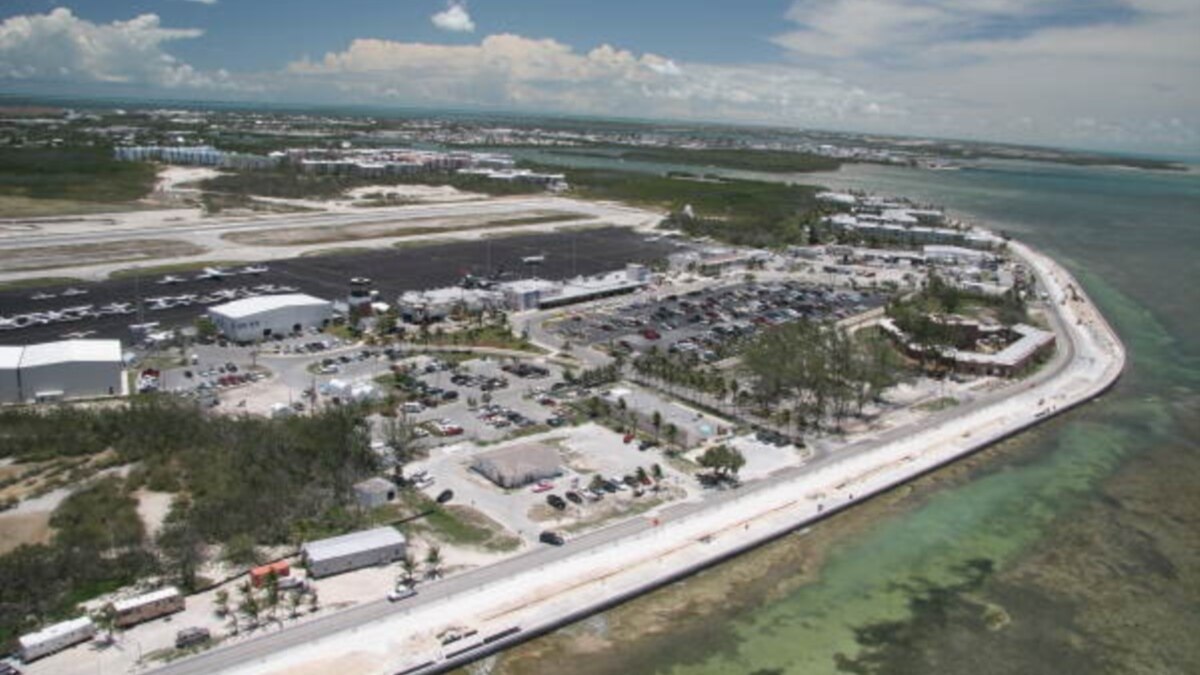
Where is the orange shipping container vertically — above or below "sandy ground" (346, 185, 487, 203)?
below

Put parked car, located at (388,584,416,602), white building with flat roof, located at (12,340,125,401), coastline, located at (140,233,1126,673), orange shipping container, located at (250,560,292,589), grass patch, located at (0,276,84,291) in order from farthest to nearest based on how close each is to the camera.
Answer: grass patch, located at (0,276,84,291)
white building with flat roof, located at (12,340,125,401)
orange shipping container, located at (250,560,292,589)
parked car, located at (388,584,416,602)
coastline, located at (140,233,1126,673)

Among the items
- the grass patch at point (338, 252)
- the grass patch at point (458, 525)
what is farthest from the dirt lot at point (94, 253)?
the grass patch at point (458, 525)

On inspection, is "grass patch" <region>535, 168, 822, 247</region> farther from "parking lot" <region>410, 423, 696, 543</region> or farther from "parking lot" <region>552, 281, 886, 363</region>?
"parking lot" <region>410, 423, 696, 543</region>

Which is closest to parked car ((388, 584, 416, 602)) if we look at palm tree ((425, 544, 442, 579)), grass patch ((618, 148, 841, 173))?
palm tree ((425, 544, 442, 579))

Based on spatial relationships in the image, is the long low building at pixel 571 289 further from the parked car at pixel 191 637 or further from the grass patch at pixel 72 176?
the grass patch at pixel 72 176

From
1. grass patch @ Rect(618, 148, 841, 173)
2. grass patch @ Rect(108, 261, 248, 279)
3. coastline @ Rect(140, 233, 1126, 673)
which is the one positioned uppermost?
grass patch @ Rect(618, 148, 841, 173)

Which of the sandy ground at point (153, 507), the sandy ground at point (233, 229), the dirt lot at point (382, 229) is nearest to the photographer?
the sandy ground at point (153, 507)

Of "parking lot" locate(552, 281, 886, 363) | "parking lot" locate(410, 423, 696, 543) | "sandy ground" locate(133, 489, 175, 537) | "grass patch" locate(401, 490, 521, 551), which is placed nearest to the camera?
"sandy ground" locate(133, 489, 175, 537)
